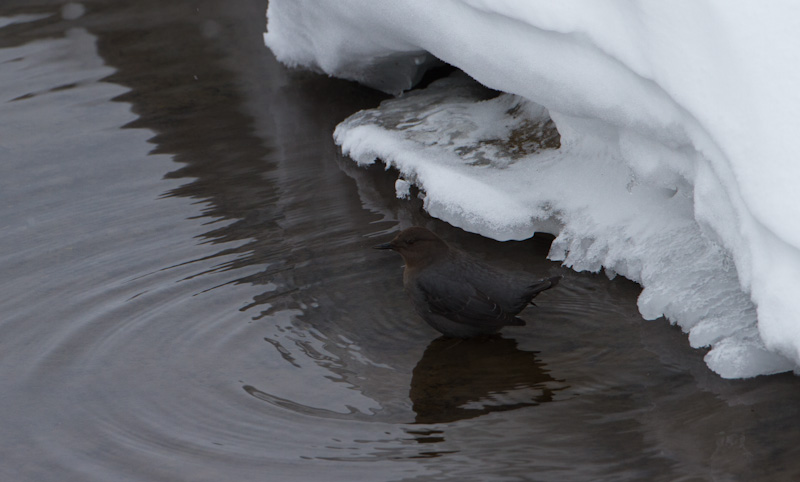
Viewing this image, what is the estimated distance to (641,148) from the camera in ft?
13.0

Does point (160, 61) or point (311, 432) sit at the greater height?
point (160, 61)

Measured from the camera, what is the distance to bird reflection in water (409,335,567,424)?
11.6 ft

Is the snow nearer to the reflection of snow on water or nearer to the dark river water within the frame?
the reflection of snow on water

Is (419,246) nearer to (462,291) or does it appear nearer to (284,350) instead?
(462,291)

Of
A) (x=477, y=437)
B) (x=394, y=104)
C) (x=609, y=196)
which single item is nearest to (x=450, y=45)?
(x=609, y=196)

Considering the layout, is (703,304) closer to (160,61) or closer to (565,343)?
(565,343)

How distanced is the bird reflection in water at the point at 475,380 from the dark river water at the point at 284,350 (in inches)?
0.4

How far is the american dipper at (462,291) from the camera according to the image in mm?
3920

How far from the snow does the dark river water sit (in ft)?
0.61

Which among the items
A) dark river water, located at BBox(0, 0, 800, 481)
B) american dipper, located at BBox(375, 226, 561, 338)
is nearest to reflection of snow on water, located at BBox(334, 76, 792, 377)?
dark river water, located at BBox(0, 0, 800, 481)

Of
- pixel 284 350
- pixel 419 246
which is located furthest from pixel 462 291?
pixel 284 350

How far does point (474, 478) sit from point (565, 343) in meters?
0.94

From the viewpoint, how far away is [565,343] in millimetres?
3859

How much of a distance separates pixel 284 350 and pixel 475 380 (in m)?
0.80
